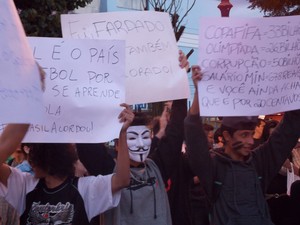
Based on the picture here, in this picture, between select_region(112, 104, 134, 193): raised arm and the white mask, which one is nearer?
select_region(112, 104, 134, 193): raised arm

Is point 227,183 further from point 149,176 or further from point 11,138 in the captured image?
point 11,138

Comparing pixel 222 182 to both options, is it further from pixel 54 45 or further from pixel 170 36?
pixel 54 45

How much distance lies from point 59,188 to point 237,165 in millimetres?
1115

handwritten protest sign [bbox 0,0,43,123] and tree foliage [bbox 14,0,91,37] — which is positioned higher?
tree foliage [bbox 14,0,91,37]

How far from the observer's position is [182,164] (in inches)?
153

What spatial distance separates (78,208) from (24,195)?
317 millimetres

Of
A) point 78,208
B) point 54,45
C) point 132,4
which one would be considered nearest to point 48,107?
point 54,45

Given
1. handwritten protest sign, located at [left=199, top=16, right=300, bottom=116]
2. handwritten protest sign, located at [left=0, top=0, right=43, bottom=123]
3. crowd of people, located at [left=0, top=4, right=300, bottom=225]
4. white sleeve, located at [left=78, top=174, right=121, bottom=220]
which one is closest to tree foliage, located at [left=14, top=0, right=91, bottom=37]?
crowd of people, located at [left=0, top=4, right=300, bottom=225]

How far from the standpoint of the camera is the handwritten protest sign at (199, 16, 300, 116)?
3314mm

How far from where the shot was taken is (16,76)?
2396mm

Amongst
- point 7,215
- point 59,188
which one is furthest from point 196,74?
point 7,215

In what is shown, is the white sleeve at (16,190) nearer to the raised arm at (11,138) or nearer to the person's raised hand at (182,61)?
the raised arm at (11,138)

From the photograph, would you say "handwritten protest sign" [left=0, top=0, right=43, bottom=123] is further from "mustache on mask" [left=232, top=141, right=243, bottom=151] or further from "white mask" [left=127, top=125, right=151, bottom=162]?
"mustache on mask" [left=232, top=141, right=243, bottom=151]

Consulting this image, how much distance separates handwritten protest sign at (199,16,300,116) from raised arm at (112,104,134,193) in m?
0.47
